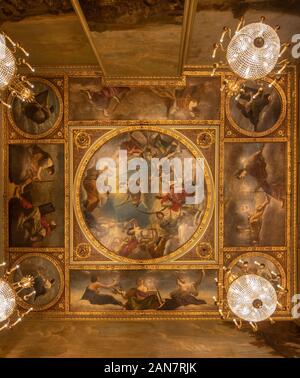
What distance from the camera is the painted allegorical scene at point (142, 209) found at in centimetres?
934

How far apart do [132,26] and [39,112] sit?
13.4ft

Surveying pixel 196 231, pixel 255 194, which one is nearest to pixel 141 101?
pixel 196 231

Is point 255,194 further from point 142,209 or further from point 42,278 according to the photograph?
point 42,278

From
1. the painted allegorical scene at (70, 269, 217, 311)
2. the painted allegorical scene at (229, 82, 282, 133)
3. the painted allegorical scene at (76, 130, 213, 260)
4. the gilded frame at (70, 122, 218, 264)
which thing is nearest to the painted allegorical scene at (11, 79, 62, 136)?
the gilded frame at (70, 122, 218, 264)

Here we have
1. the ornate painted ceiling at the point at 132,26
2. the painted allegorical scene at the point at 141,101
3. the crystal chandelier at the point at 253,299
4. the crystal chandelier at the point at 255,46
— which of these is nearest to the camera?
the crystal chandelier at the point at 255,46

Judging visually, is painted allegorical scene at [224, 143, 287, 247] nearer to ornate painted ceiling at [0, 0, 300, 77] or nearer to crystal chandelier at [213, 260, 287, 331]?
ornate painted ceiling at [0, 0, 300, 77]

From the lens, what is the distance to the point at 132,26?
6492 mm

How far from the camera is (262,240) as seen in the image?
30.7ft

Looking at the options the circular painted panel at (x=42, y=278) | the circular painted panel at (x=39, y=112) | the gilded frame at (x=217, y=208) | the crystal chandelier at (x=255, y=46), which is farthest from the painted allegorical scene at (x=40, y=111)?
the crystal chandelier at (x=255, y=46)

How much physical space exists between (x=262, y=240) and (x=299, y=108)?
12.7 ft

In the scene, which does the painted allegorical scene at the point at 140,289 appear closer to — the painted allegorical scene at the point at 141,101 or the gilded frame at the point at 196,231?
the gilded frame at the point at 196,231

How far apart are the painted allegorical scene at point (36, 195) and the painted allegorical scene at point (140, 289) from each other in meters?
1.42

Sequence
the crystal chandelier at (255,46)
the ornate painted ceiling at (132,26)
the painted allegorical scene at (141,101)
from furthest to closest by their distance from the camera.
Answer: the painted allegorical scene at (141,101), the ornate painted ceiling at (132,26), the crystal chandelier at (255,46)

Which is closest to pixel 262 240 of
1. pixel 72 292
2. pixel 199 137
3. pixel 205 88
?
pixel 199 137
